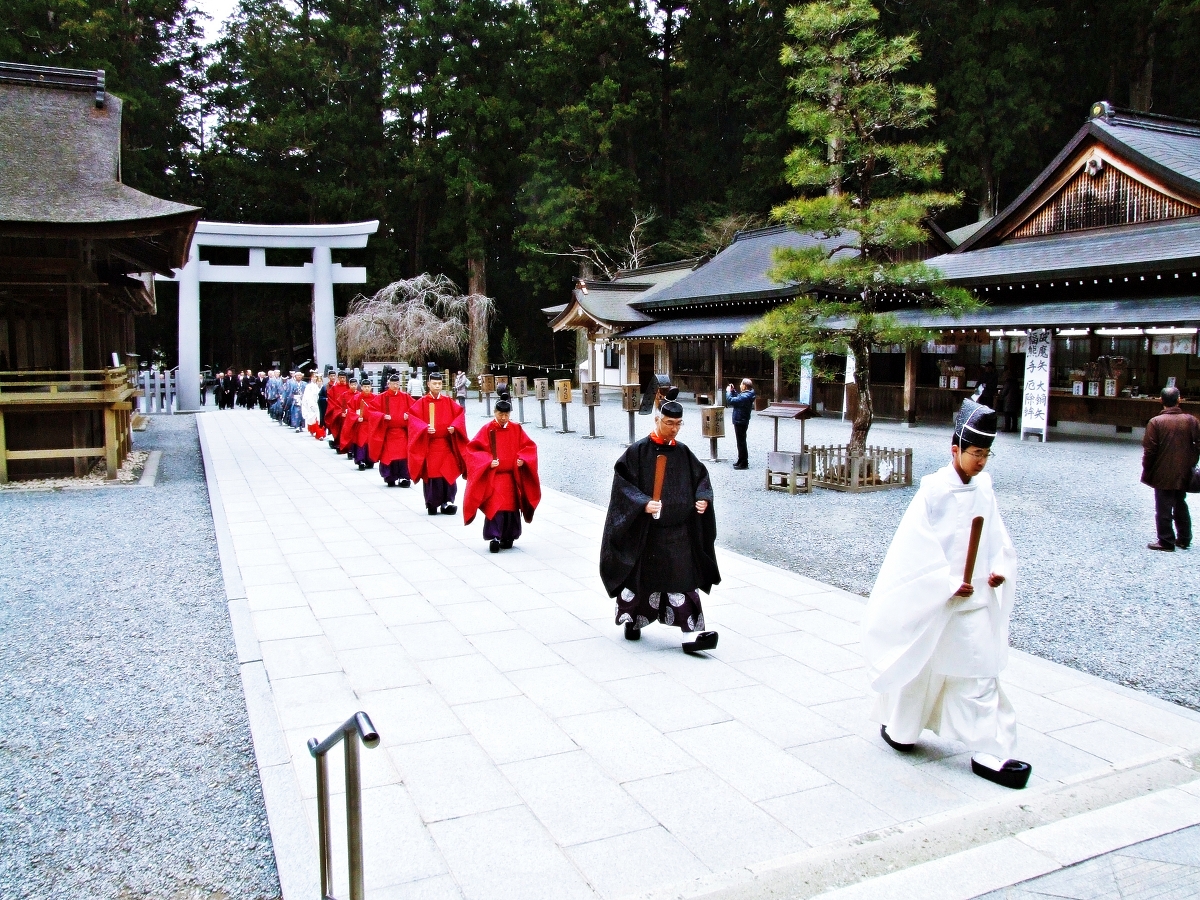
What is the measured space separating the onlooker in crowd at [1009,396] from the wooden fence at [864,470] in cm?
804

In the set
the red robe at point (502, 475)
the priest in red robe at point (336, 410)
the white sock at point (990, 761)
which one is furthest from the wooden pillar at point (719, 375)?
the white sock at point (990, 761)

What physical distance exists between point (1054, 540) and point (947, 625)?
5678 millimetres

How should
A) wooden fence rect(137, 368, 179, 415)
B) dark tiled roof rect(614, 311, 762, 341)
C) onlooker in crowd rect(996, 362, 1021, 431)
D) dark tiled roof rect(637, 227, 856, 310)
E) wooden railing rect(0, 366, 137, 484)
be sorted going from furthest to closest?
wooden fence rect(137, 368, 179, 415) < dark tiled roof rect(614, 311, 762, 341) < dark tiled roof rect(637, 227, 856, 310) < onlooker in crowd rect(996, 362, 1021, 431) < wooden railing rect(0, 366, 137, 484)

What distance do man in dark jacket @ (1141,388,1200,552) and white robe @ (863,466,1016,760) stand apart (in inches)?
203

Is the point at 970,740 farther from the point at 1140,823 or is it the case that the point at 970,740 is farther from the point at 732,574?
the point at 732,574

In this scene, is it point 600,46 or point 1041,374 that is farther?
point 600,46

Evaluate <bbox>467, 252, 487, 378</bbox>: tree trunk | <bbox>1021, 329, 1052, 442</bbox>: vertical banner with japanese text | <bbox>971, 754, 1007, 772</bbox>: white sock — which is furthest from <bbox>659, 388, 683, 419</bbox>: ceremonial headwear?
<bbox>467, 252, 487, 378</bbox>: tree trunk

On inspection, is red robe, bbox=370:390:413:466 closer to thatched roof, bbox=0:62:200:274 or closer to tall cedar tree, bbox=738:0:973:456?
thatched roof, bbox=0:62:200:274


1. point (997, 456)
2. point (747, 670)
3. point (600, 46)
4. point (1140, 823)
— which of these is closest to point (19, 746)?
point (747, 670)

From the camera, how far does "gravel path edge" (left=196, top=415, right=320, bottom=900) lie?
3078mm

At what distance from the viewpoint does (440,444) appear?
10.0 m

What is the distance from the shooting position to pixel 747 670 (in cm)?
509

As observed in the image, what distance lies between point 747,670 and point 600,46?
39270 millimetres

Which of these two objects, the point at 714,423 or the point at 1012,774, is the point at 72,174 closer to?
the point at 714,423
